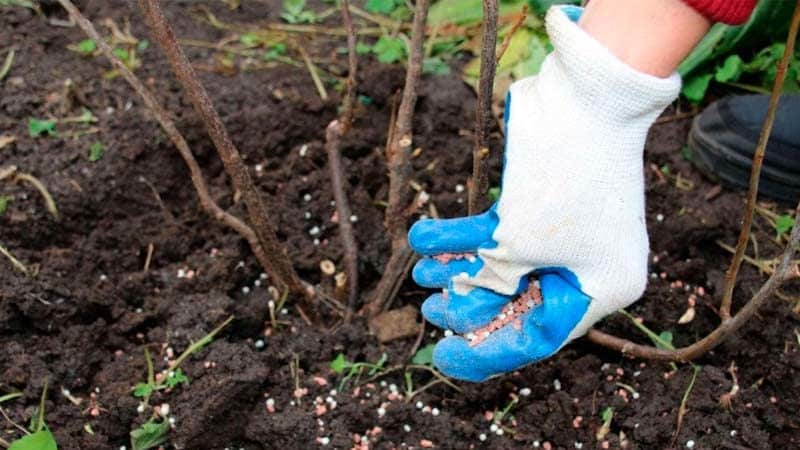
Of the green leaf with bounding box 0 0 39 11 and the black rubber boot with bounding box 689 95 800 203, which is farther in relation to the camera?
the green leaf with bounding box 0 0 39 11

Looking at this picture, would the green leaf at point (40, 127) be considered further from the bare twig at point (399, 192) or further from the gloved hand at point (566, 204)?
the gloved hand at point (566, 204)

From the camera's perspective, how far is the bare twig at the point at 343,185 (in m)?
1.69

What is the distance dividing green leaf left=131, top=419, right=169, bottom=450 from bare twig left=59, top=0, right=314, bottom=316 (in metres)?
0.35

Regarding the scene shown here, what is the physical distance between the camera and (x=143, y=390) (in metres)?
1.56

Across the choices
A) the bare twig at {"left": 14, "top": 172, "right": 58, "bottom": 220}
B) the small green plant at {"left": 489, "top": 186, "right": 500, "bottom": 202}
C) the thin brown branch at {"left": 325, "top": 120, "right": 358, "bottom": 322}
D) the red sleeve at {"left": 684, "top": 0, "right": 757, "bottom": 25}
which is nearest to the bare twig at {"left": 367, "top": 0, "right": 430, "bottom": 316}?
the thin brown branch at {"left": 325, "top": 120, "right": 358, "bottom": 322}

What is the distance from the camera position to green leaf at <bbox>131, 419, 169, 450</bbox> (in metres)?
1.50

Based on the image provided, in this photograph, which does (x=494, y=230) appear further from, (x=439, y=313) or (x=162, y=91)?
(x=162, y=91)

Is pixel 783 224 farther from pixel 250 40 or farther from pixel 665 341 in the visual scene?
pixel 250 40

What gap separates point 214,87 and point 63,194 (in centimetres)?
48

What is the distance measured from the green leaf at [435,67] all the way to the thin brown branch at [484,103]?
0.81m

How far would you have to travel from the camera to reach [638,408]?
1.56m

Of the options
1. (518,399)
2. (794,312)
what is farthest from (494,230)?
(794,312)

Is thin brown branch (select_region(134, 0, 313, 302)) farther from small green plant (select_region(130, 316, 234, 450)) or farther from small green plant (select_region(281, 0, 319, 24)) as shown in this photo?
small green plant (select_region(281, 0, 319, 24))

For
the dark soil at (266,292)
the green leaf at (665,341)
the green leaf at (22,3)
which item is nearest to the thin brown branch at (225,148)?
the dark soil at (266,292)
